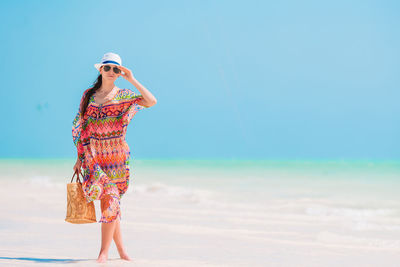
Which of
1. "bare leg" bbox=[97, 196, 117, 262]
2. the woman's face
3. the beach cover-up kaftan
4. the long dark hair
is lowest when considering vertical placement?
"bare leg" bbox=[97, 196, 117, 262]

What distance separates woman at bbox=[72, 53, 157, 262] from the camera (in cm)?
389

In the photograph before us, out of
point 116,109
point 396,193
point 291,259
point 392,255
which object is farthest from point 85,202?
point 396,193

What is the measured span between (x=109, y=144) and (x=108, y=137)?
6cm

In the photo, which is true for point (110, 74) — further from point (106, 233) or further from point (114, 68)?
point (106, 233)

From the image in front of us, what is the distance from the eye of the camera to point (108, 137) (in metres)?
3.91

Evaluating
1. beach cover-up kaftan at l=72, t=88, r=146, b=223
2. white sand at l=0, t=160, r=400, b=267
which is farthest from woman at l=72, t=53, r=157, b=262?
white sand at l=0, t=160, r=400, b=267

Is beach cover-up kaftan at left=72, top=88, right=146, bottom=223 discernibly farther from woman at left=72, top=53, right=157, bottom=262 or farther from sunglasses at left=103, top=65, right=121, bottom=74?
sunglasses at left=103, top=65, right=121, bottom=74

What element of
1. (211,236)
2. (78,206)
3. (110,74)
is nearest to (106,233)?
(78,206)

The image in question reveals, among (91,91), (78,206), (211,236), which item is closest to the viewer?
(78,206)

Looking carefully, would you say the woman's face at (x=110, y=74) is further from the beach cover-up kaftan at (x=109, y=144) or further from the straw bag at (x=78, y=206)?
the straw bag at (x=78, y=206)

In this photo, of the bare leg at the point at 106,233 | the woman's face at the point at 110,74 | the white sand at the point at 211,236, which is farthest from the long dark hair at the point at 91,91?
the white sand at the point at 211,236

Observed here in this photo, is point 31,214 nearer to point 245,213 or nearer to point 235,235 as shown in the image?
point 235,235

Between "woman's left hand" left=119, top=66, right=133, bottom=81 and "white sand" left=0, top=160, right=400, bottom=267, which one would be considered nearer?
"woman's left hand" left=119, top=66, right=133, bottom=81

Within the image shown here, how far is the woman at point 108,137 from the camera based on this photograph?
3.89 m
